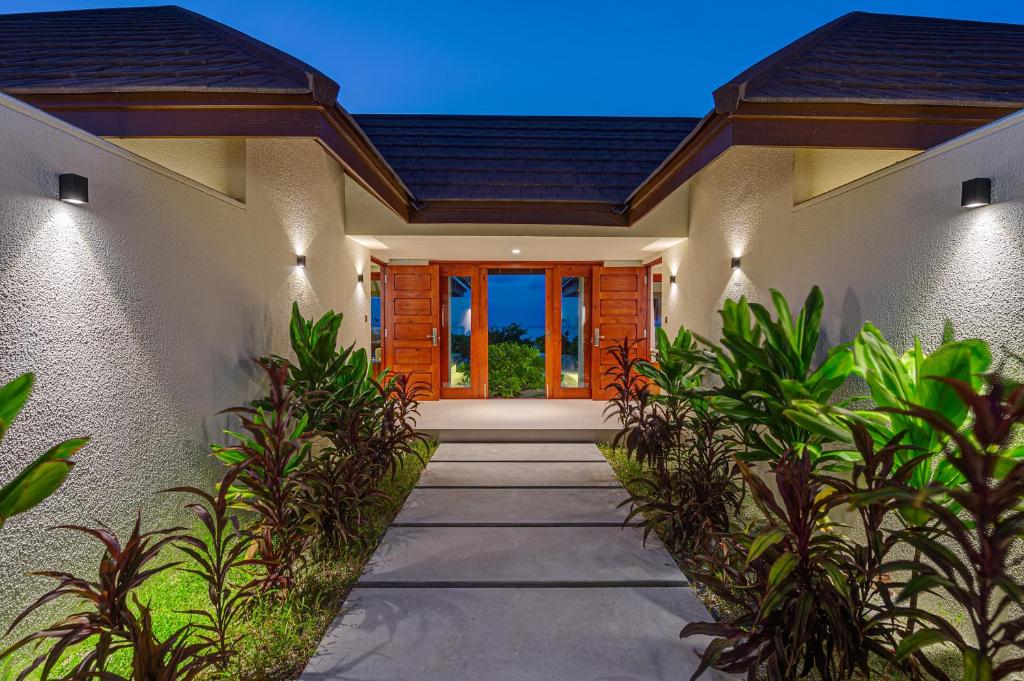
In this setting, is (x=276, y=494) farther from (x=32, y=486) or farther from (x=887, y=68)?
(x=887, y=68)

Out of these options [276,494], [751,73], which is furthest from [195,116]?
[751,73]

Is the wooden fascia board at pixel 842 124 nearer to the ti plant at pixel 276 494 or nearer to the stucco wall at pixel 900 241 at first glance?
the stucco wall at pixel 900 241

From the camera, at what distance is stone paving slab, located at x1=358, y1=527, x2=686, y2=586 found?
111 inches

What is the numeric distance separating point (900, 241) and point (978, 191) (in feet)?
1.64

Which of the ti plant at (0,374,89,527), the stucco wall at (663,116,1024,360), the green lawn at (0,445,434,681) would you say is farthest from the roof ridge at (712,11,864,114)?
the green lawn at (0,445,434,681)

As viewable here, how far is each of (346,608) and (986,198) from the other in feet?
11.5

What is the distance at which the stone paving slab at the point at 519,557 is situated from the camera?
9.29 feet

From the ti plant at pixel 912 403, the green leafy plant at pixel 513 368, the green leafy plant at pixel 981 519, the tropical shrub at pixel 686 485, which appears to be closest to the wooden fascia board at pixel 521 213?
the tropical shrub at pixel 686 485

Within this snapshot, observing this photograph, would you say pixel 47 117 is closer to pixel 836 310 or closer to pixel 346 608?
pixel 346 608

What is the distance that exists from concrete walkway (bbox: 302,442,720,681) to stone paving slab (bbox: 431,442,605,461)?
3.65 ft

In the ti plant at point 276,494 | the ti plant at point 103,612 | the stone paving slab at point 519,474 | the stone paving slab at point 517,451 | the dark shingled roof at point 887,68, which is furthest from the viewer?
the stone paving slab at point 517,451

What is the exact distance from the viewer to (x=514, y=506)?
3938 millimetres

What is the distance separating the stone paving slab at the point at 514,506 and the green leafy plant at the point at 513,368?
477 centimetres

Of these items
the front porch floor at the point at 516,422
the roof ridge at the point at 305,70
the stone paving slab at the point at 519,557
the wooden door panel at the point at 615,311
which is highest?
the roof ridge at the point at 305,70
